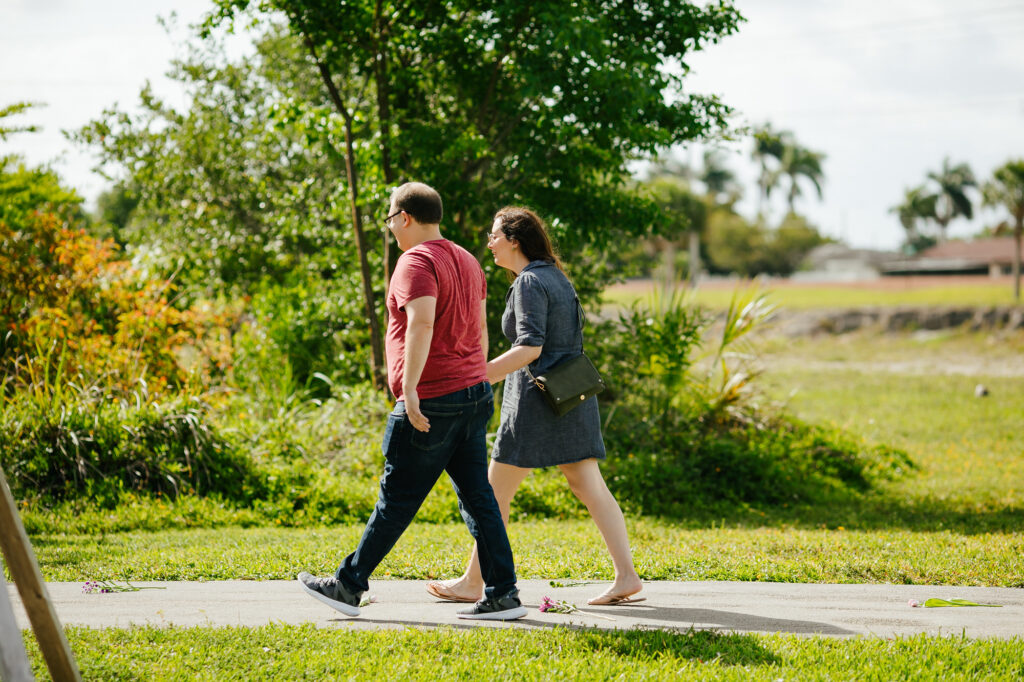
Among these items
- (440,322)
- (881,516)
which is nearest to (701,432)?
(881,516)

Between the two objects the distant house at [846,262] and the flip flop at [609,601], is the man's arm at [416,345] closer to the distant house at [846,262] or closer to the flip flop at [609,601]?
the flip flop at [609,601]

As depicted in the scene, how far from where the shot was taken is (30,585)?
117 inches

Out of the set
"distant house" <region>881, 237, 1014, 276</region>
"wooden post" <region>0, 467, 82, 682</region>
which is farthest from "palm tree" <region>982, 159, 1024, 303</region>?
"wooden post" <region>0, 467, 82, 682</region>

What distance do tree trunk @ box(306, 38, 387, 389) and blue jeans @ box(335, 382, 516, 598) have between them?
500cm

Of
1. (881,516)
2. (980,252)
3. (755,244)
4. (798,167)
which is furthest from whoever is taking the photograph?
(798,167)

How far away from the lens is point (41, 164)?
36.0 feet

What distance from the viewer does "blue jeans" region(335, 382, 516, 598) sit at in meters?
4.16

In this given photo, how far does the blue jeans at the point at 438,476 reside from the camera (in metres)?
4.16

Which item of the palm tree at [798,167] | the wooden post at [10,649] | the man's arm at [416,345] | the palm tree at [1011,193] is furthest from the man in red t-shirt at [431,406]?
the palm tree at [798,167]

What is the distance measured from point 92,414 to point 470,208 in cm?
384

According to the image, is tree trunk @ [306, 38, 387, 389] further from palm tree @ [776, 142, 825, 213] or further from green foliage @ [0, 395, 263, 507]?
palm tree @ [776, 142, 825, 213]

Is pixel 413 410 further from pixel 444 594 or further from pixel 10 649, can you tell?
pixel 10 649

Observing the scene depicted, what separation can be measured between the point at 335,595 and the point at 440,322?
4.41 feet

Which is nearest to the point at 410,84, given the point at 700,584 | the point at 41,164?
the point at 41,164
